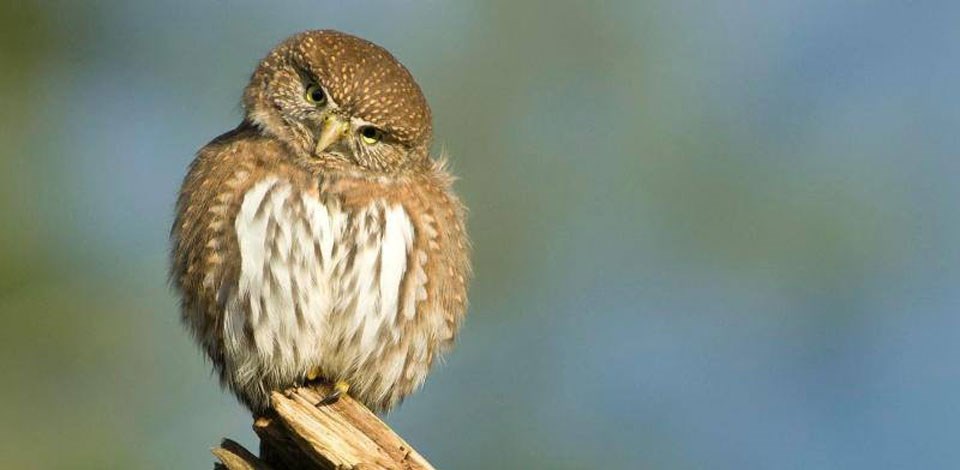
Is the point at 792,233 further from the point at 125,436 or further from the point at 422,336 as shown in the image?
the point at 422,336

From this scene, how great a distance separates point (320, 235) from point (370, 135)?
1.48 ft

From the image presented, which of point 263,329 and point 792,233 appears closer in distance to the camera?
point 263,329

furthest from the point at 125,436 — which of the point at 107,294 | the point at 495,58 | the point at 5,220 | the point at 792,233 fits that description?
the point at 792,233

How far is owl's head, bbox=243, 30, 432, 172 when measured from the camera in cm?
699

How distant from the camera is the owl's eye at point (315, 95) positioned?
7055 millimetres

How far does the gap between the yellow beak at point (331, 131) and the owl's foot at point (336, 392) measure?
2.64 ft

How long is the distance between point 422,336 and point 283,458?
0.89 meters

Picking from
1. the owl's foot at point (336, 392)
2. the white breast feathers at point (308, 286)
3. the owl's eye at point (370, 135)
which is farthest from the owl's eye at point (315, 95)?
the owl's foot at point (336, 392)

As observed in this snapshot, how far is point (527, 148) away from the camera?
11.8m

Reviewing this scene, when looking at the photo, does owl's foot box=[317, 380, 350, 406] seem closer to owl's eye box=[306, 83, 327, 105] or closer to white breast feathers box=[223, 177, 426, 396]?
white breast feathers box=[223, 177, 426, 396]

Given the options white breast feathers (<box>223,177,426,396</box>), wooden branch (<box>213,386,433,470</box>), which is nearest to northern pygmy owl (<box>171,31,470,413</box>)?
white breast feathers (<box>223,177,426,396</box>)

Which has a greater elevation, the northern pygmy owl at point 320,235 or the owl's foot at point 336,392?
the northern pygmy owl at point 320,235

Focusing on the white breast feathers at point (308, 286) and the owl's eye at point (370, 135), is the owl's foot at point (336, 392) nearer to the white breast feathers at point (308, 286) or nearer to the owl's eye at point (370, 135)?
the white breast feathers at point (308, 286)

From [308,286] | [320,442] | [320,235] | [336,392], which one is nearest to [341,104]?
[320,235]
